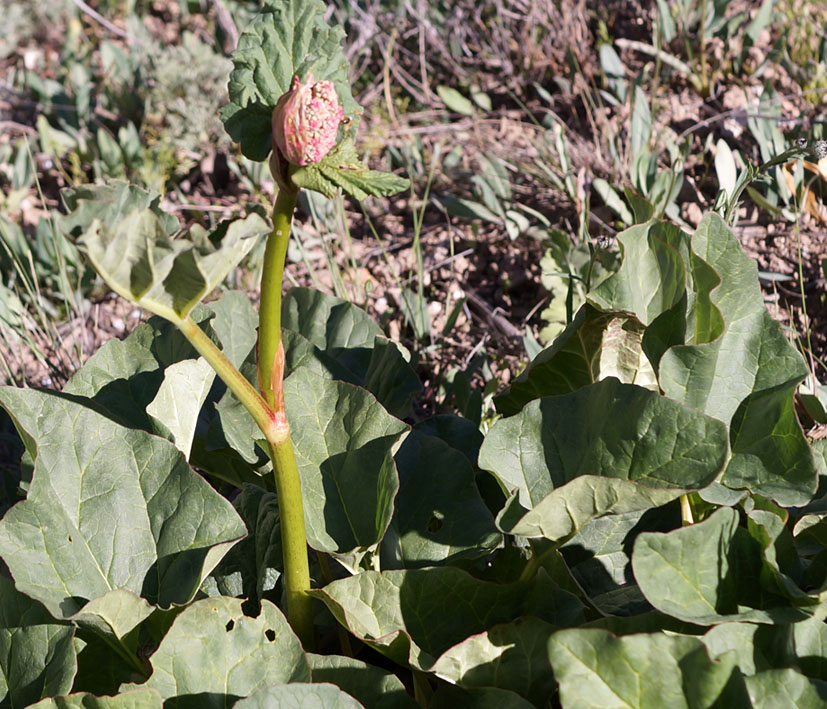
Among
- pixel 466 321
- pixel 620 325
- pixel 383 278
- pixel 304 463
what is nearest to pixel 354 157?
pixel 304 463

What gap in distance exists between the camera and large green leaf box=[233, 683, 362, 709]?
1009 millimetres

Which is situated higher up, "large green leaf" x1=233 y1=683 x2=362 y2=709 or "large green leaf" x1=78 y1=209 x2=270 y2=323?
"large green leaf" x1=78 y1=209 x2=270 y2=323

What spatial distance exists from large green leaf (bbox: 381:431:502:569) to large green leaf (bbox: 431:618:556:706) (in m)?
0.19

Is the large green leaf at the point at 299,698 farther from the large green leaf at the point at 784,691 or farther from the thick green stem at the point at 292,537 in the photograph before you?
the large green leaf at the point at 784,691

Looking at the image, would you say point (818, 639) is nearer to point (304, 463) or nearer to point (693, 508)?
point (693, 508)

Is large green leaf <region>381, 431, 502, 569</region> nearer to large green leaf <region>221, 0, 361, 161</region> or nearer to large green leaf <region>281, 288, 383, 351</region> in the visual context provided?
large green leaf <region>281, 288, 383, 351</region>

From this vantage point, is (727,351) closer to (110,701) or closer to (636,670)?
(636,670)

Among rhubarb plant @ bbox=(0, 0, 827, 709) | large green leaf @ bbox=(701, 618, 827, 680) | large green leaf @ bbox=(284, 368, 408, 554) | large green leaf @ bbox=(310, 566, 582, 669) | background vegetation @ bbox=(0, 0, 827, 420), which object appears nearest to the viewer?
rhubarb plant @ bbox=(0, 0, 827, 709)

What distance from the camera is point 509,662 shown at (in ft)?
3.78

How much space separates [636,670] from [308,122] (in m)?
0.69

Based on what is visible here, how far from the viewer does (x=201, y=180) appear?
3.38 m

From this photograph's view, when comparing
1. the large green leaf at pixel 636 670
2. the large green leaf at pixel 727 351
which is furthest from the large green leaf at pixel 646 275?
the large green leaf at pixel 636 670

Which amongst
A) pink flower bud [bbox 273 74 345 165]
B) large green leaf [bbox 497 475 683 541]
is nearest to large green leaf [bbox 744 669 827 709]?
large green leaf [bbox 497 475 683 541]

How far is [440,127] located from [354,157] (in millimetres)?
2325
